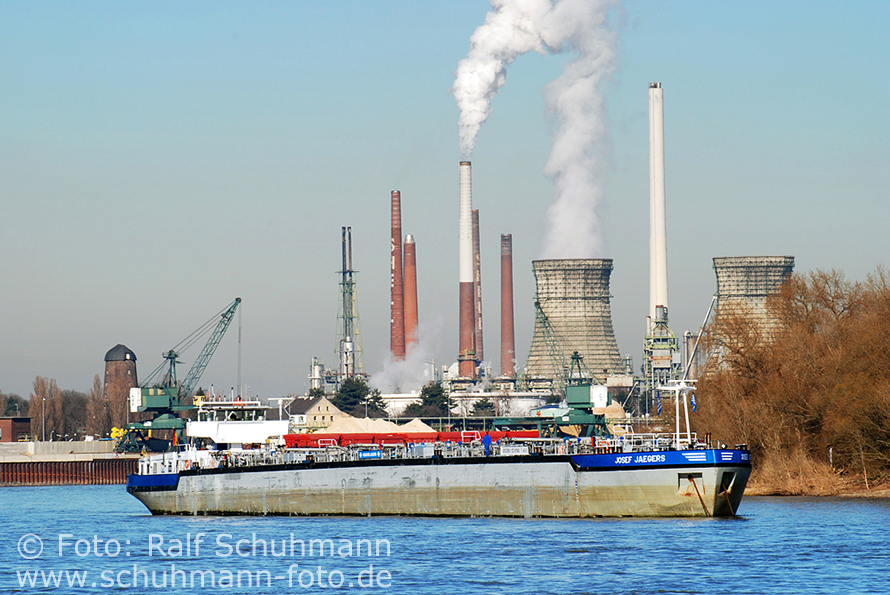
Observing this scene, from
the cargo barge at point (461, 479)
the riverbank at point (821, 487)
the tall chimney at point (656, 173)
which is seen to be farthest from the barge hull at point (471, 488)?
the tall chimney at point (656, 173)

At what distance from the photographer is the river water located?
40031 mm

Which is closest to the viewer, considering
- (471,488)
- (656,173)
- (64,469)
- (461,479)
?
(471,488)

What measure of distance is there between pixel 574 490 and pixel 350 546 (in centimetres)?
1283

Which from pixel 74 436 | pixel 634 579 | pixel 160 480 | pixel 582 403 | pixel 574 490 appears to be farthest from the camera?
pixel 74 436

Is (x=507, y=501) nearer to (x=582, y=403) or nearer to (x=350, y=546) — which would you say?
(x=350, y=546)

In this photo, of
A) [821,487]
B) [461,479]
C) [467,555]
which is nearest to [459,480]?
[461,479]

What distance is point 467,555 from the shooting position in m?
46.2

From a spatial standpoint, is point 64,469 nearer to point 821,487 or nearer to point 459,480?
point 459,480

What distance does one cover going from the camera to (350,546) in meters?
50.7

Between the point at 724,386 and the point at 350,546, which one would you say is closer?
the point at 350,546

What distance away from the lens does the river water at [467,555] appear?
40.0 metres

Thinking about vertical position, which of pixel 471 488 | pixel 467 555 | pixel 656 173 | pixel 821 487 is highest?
pixel 656 173

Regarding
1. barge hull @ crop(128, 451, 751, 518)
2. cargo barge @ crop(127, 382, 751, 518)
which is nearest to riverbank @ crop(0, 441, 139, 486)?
cargo barge @ crop(127, 382, 751, 518)

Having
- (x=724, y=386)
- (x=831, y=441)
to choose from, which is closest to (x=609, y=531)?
(x=831, y=441)
